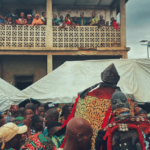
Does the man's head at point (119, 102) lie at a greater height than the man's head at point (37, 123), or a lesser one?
greater

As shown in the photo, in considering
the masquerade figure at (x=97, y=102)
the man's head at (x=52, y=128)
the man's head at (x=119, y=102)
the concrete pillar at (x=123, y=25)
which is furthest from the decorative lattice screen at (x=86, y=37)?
the man's head at (x=119, y=102)

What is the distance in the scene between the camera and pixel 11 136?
9.47 ft

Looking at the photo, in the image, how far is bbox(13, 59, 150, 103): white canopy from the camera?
7.54 metres

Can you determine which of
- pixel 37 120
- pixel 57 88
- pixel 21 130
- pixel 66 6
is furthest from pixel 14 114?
pixel 66 6

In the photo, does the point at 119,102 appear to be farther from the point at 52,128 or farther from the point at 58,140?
the point at 52,128

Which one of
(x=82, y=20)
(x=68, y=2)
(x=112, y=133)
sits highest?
(x=68, y=2)

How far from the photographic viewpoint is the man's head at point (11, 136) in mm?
2823

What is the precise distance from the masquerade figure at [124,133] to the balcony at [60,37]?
31.9 feet

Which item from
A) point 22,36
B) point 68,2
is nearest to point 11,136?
point 22,36

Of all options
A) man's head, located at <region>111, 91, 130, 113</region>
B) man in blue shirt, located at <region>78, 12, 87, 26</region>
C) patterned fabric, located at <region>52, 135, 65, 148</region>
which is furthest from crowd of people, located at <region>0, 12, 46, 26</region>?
man's head, located at <region>111, 91, 130, 113</region>

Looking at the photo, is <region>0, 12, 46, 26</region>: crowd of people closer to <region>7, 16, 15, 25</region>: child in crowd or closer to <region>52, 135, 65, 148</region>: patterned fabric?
<region>7, 16, 15, 25</region>: child in crowd

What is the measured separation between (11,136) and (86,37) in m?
9.44

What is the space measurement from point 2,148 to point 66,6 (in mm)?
12168

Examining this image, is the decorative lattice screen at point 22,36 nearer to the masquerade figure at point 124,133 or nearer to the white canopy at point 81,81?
the white canopy at point 81,81
